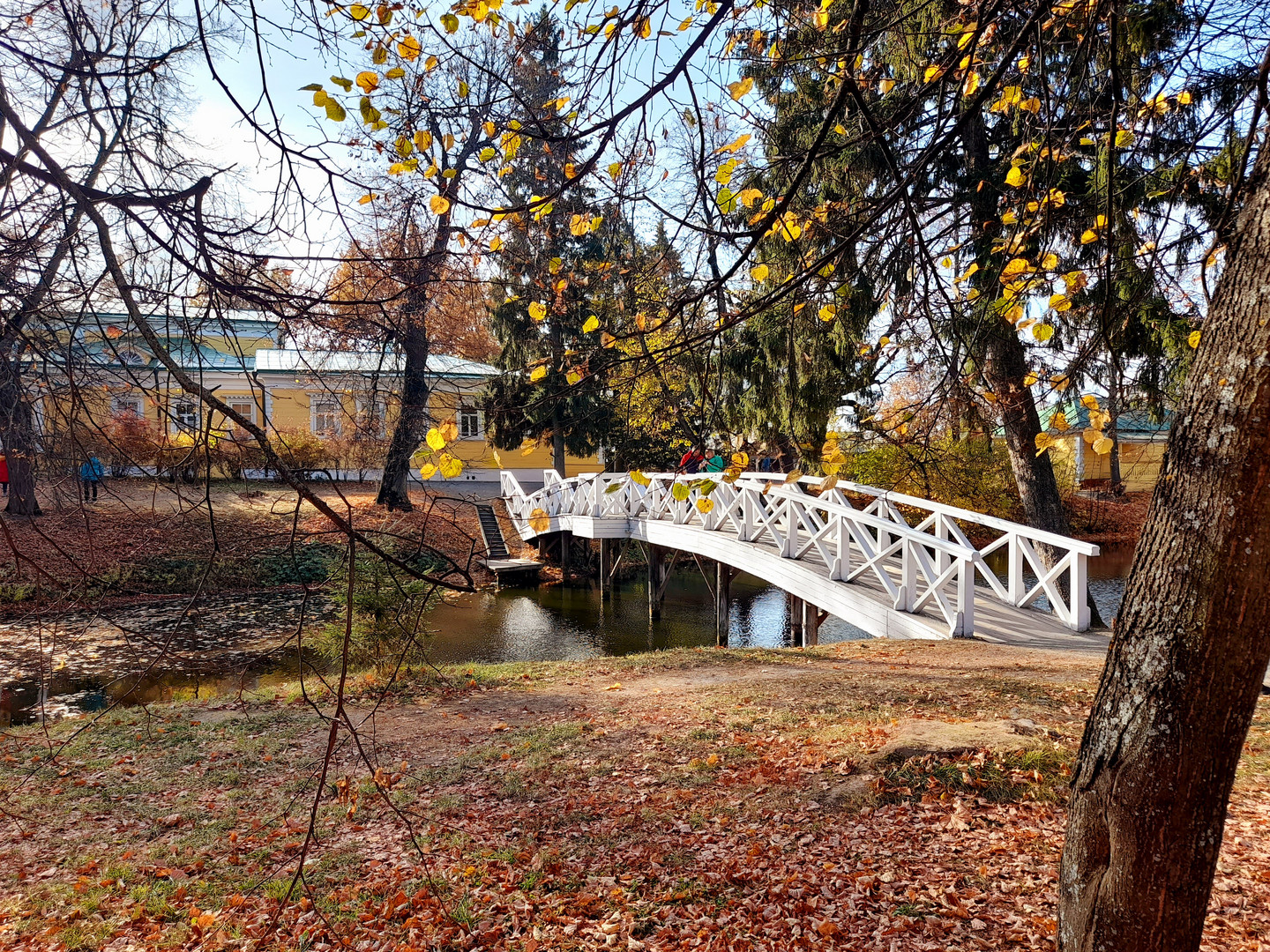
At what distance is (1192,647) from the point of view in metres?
1.96

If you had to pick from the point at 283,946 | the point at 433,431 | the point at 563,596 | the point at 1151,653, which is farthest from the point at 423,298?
the point at 563,596

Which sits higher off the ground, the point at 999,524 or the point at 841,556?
the point at 999,524

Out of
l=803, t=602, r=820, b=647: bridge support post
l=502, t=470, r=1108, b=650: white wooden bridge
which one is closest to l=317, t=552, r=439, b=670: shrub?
l=502, t=470, r=1108, b=650: white wooden bridge

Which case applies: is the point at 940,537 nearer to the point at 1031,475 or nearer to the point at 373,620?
the point at 1031,475

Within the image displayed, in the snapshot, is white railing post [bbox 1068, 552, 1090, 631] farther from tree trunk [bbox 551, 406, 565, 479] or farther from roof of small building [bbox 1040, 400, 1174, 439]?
tree trunk [bbox 551, 406, 565, 479]

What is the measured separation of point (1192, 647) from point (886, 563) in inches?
412

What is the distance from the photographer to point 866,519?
9.95 metres

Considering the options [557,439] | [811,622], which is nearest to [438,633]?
[811,622]

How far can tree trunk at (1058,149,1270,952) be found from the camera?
192 cm

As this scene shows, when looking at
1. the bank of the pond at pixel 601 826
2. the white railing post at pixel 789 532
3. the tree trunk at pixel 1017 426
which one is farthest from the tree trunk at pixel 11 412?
the white railing post at pixel 789 532

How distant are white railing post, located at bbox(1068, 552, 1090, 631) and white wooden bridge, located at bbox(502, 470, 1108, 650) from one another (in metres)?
0.01

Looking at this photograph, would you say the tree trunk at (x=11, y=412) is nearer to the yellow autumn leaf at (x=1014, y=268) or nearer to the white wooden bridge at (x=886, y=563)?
the white wooden bridge at (x=886, y=563)

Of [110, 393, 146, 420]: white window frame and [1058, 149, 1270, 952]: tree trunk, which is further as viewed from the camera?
[110, 393, 146, 420]: white window frame

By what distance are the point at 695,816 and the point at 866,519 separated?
240 inches
